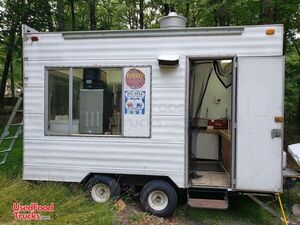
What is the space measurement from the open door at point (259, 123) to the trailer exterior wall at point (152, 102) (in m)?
0.25

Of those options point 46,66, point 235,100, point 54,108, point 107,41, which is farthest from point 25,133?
point 235,100

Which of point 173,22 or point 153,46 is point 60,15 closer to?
point 173,22

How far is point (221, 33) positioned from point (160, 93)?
126cm

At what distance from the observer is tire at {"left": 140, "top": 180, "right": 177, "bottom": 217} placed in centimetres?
478

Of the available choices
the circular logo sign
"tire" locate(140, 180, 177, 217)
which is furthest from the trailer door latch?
the circular logo sign

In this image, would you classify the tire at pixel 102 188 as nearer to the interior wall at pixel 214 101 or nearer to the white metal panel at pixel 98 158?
the white metal panel at pixel 98 158

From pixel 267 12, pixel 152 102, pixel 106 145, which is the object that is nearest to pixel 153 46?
pixel 152 102

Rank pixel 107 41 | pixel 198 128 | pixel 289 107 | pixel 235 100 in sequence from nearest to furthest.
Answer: pixel 235 100
pixel 107 41
pixel 198 128
pixel 289 107

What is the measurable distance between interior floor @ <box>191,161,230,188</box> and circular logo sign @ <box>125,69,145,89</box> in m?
1.75

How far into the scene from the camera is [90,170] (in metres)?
4.98

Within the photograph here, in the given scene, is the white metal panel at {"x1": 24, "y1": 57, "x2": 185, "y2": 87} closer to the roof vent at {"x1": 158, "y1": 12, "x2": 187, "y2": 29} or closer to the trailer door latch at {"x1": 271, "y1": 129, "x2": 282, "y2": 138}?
the roof vent at {"x1": 158, "y1": 12, "x2": 187, "y2": 29}

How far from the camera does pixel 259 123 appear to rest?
4484mm

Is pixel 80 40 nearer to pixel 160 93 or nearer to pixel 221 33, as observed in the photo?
pixel 160 93
